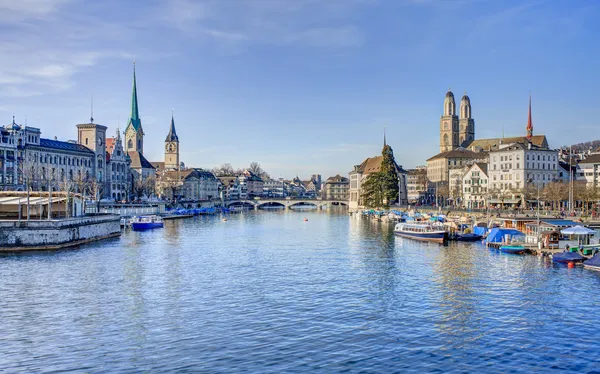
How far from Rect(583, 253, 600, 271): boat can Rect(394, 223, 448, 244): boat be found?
23248 mm

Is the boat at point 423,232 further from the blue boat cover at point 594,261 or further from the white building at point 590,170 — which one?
the white building at point 590,170

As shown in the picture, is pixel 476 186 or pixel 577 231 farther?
pixel 476 186

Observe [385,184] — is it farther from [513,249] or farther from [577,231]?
[577,231]

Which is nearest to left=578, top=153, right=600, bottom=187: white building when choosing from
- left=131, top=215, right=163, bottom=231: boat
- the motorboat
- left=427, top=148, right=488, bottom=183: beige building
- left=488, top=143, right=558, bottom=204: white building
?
left=488, top=143, right=558, bottom=204: white building

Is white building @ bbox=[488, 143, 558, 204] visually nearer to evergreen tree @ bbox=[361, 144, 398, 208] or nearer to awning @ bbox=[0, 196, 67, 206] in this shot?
evergreen tree @ bbox=[361, 144, 398, 208]

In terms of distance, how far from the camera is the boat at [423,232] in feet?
221

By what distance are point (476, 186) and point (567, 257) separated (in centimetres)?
8515

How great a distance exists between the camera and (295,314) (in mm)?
28859

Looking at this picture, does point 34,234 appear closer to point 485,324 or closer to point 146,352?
point 146,352

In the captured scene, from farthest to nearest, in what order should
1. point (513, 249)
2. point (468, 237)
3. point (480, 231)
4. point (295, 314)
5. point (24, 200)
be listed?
point (480, 231)
point (468, 237)
point (24, 200)
point (513, 249)
point (295, 314)

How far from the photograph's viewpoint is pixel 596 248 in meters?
48.8

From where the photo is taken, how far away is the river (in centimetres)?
2202

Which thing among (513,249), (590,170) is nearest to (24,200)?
(513,249)

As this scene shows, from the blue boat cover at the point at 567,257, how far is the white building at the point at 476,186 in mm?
76756
